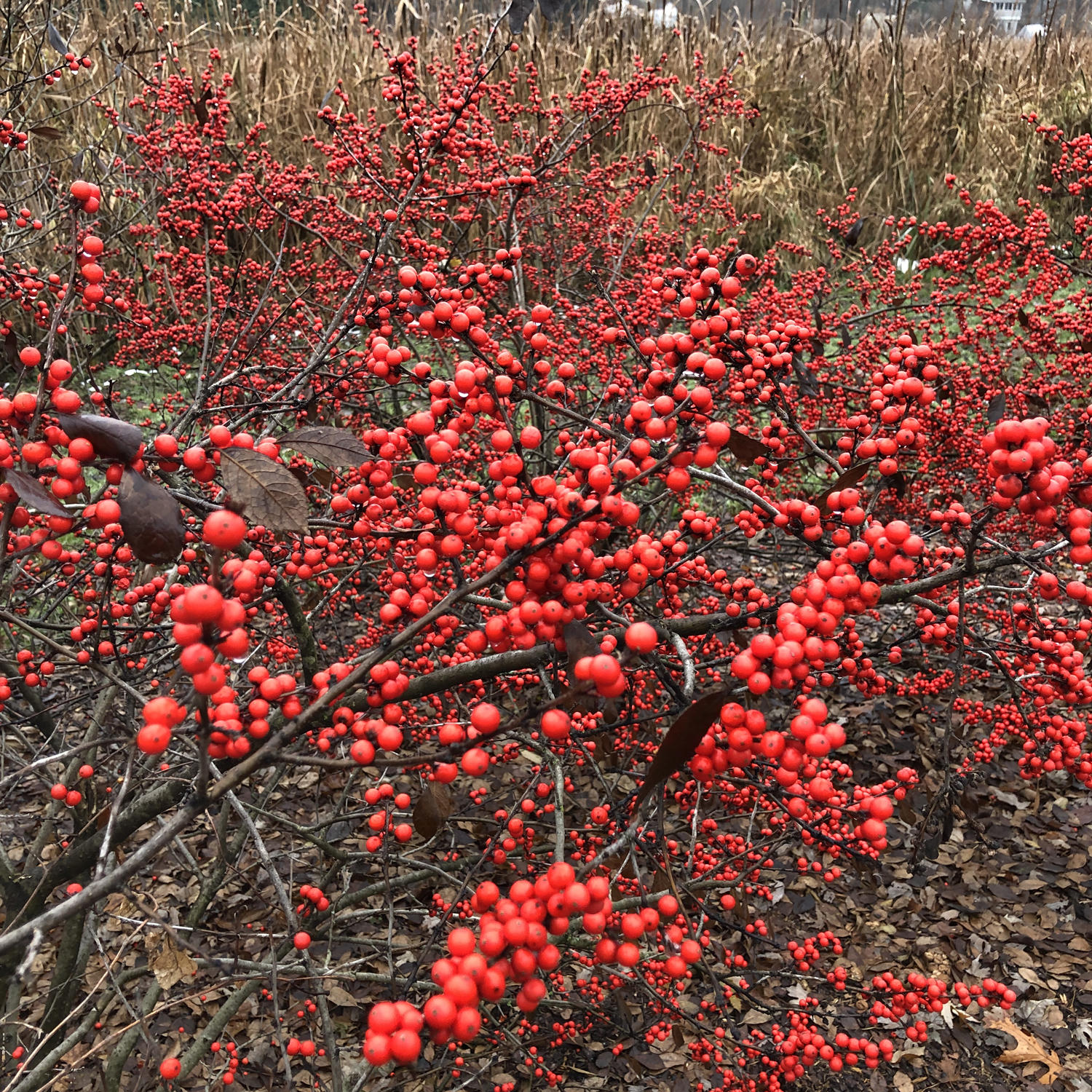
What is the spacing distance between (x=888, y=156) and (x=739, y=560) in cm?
888

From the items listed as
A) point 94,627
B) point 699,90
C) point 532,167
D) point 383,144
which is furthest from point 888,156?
point 94,627

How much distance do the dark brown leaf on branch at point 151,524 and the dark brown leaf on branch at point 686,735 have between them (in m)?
0.70

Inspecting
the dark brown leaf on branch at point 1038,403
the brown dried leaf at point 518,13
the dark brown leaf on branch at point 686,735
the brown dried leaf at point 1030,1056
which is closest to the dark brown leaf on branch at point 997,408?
the dark brown leaf on branch at point 1038,403

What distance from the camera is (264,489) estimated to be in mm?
1121

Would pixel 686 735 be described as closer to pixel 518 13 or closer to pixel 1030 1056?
Result: pixel 518 13

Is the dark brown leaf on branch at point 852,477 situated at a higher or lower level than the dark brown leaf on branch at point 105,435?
lower

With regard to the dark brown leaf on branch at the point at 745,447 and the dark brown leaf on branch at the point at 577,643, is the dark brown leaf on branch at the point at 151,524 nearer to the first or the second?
the dark brown leaf on branch at the point at 577,643

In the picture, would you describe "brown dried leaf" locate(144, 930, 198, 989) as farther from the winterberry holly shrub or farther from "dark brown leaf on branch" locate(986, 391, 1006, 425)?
"dark brown leaf on branch" locate(986, 391, 1006, 425)

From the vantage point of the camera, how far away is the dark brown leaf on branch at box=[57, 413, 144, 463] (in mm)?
1083

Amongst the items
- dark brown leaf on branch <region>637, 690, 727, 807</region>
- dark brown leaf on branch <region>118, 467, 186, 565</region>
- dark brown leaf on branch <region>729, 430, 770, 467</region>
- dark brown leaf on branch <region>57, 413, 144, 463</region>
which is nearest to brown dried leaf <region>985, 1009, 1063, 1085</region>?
dark brown leaf on branch <region>729, 430, 770, 467</region>

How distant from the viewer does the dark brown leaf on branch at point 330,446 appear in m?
1.31

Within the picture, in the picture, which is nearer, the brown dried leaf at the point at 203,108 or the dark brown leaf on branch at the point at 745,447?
the dark brown leaf on branch at the point at 745,447

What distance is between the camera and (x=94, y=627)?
173cm

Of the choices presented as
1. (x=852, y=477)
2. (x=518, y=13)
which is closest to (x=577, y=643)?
(x=852, y=477)
